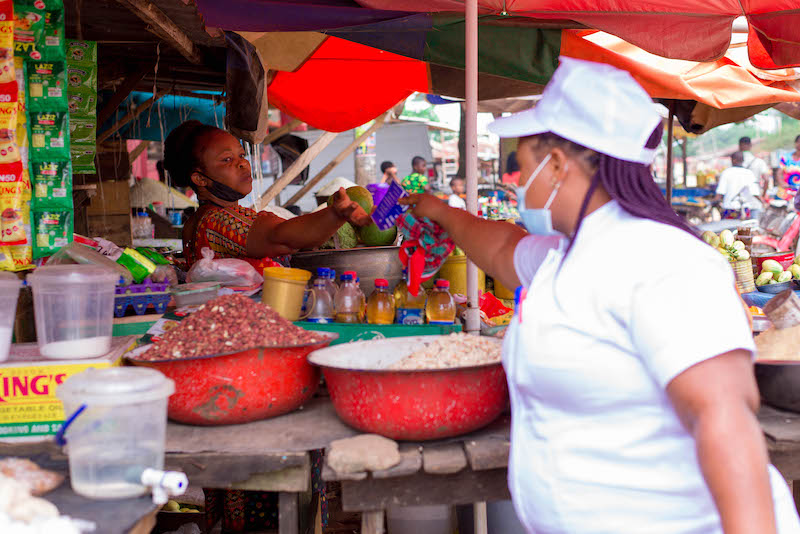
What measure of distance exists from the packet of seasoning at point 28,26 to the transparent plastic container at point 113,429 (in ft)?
4.69

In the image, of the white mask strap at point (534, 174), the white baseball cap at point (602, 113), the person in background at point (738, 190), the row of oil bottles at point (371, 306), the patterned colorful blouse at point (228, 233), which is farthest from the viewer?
the person in background at point (738, 190)

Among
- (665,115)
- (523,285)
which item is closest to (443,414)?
(523,285)

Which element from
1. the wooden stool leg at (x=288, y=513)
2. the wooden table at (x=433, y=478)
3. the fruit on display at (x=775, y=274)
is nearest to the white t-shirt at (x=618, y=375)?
the wooden table at (x=433, y=478)

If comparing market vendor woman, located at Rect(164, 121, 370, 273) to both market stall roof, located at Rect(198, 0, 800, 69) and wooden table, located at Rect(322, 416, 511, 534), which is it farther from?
wooden table, located at Rect(322, 416, 511, 534)

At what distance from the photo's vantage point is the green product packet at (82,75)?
3691mm

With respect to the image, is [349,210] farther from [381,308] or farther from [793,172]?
[793,172]

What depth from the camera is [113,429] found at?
162 centimetres

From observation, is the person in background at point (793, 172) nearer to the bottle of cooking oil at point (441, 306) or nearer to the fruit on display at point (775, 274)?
the fruit on display at point (775, 274)

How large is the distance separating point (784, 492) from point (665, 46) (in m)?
2.71

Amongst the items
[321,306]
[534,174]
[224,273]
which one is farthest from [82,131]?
[534,174]

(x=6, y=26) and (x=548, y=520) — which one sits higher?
(x=6, y=26)

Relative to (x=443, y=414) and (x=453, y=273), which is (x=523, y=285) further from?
(x=453, y=273)

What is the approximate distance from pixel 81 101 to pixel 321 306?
2.20 meters

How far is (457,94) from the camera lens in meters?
5.34
